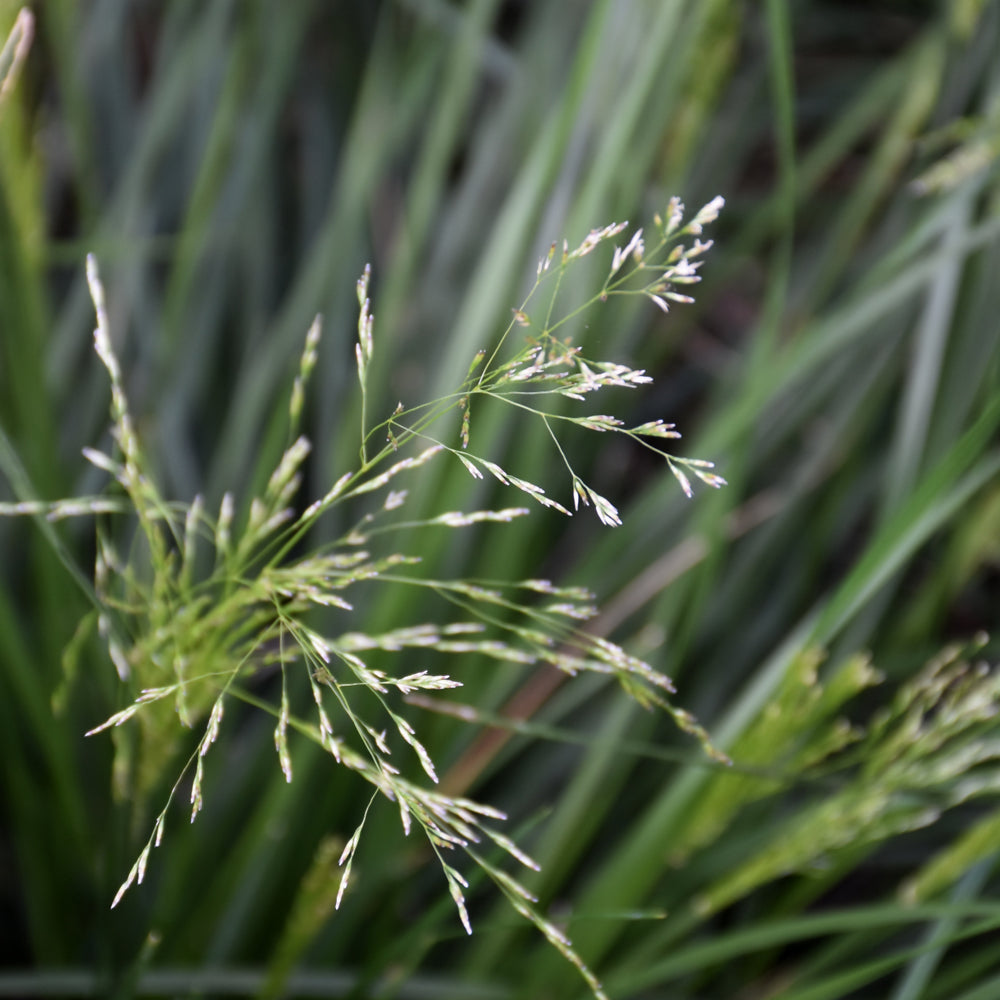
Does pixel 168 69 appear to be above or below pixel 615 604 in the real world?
above

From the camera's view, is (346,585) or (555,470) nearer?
(346,585)

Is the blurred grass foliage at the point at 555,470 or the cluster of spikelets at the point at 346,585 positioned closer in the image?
the cluster of spikelets at the point at 346,585

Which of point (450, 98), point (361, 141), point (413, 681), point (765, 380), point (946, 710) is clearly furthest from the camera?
point (361, 141)

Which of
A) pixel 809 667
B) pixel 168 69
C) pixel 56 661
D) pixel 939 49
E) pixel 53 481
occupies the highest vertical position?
pixel 939 49

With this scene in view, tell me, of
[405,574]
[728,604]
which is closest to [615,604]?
[728,604]

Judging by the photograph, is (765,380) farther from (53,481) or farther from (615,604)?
(53,481)

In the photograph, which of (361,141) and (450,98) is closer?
(450,98)

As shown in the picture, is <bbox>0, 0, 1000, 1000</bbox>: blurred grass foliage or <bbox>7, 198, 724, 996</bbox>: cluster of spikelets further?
<bbox>0, 0, 1000, 1000</bbox>: blurred grass foliage

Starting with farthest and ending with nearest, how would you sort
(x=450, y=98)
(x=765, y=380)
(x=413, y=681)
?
(x=450, y=98), (x=765, y=380), (x=413, y=681)
